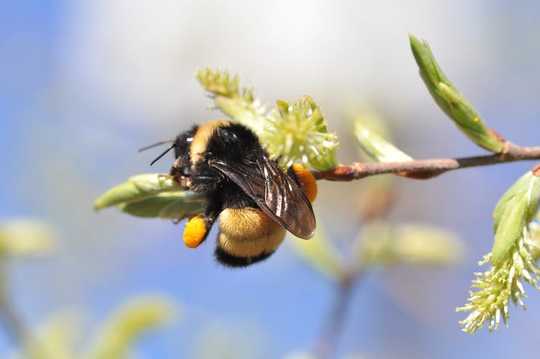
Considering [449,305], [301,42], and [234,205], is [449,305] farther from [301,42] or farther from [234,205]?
[301,42]

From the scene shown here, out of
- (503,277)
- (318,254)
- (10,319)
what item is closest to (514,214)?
(503,277)

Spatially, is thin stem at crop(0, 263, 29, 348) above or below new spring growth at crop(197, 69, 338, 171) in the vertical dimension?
above

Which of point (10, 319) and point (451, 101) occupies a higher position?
point (10, 319)

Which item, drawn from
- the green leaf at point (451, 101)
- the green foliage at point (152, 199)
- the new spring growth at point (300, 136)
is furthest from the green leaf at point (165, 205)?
the green leaf at point (451, 101)

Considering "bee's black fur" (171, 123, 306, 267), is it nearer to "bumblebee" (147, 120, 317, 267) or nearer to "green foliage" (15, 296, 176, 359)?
"bumblebee" (147, 120, 317, 267)

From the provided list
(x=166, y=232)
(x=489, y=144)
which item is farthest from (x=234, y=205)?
(x=166, y=232)

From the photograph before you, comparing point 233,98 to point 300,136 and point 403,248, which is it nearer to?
point 300,136

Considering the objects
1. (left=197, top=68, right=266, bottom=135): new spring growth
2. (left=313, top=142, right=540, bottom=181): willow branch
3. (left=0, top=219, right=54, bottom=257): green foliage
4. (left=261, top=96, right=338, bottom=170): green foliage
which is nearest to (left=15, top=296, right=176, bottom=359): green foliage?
Answer: (left=0, top=219, right=54, bottom=257): green foliage

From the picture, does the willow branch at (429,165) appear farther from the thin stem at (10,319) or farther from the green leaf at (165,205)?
the thin stem at (10,319)
